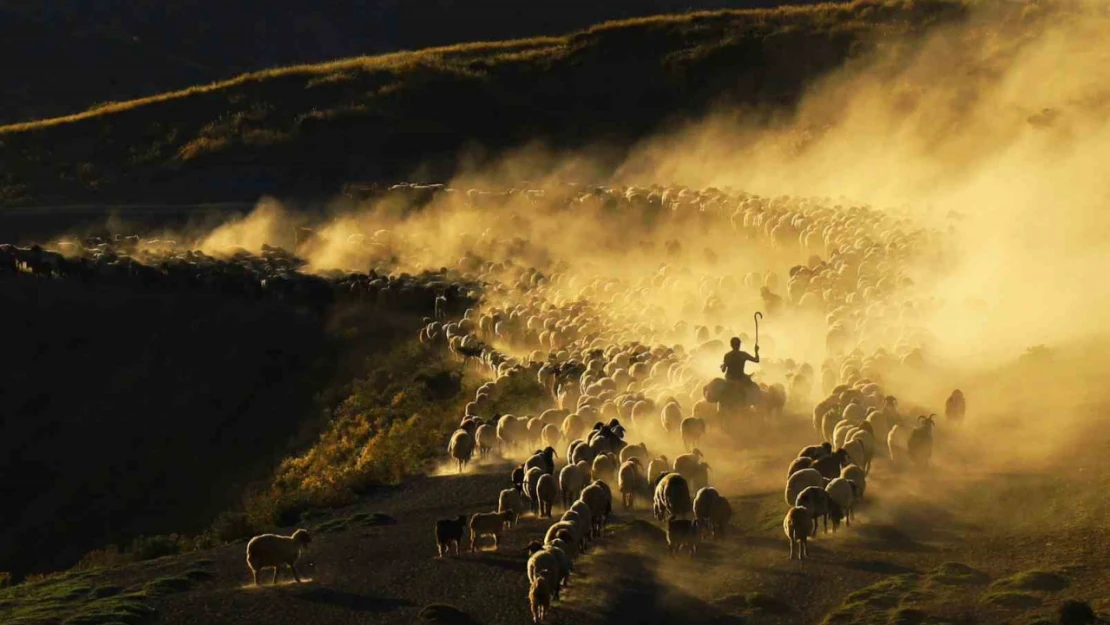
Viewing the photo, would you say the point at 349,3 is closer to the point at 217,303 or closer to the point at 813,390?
the point at 217,303

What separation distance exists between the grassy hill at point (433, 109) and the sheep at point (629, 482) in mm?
51070

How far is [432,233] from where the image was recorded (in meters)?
64.1

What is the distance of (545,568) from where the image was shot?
19891mm

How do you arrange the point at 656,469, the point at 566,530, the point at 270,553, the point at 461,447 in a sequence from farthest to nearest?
the point at 461,447
the point at 656,469
the point at 270,553
the point at 566,530

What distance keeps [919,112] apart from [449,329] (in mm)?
32120

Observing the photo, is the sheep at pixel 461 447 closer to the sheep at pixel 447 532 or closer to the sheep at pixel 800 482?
the sheep at pixel 447 532

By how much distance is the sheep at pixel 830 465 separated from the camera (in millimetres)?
23359

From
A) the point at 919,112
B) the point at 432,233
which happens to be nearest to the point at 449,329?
the point at 432,233

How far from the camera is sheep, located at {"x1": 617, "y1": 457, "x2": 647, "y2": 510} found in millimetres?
24922

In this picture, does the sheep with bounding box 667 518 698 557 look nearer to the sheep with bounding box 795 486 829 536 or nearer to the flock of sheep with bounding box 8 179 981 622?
the flock of sheep with bounding box 8 179 981 622

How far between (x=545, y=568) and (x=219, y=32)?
15168cm

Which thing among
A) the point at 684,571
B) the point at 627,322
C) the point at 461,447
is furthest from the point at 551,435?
the point at 627,322

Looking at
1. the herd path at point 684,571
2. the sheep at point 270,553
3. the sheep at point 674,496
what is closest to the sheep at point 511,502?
the herd path at point 684,571

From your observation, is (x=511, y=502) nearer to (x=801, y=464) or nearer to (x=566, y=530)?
(x=566, y=530)
